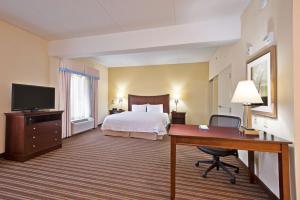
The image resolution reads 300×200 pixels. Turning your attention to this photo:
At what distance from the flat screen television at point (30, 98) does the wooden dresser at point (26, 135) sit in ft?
0.74

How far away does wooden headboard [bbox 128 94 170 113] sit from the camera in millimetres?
6520

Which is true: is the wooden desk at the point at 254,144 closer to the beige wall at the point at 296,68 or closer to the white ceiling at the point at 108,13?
the beige wall at the point at 296,68

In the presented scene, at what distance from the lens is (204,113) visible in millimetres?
6277

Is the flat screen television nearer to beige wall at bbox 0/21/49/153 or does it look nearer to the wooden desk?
beige wall at bbox 0/21/49/153

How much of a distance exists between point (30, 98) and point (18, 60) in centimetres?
86

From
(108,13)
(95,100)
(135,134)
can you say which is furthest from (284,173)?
(95,100)

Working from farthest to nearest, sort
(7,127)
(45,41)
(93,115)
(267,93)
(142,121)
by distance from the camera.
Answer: (93,115), (142,121), (45,41), (7,127), (267,93)

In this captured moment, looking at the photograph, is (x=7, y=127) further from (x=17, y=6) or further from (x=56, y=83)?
(x=17, y=6)

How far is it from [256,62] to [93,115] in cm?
541

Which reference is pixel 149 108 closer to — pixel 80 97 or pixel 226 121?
pixel 80 97

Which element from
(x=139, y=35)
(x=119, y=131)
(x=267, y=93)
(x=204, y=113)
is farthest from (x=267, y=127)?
(x=204, y=113)

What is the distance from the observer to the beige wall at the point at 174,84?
6297 millimetres

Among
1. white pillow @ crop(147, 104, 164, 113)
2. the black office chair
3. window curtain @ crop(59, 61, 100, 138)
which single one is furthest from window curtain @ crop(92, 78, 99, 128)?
the black office chair

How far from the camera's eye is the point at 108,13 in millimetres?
2725
